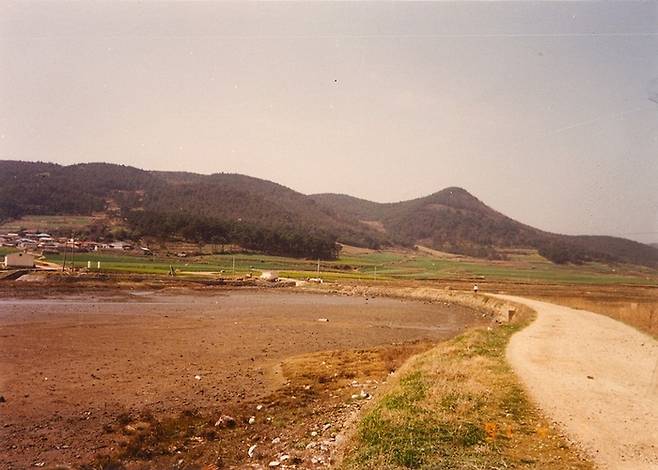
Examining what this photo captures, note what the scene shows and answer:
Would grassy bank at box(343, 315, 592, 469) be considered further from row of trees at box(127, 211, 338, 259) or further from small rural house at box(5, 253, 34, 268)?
row of trees at box(127, 211, 338, 259)

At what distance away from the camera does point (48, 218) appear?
134 meters

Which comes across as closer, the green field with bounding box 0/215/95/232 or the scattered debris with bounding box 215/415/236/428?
the scattered debris with bounding box 215/415/236/428

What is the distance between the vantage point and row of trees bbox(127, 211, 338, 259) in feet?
424

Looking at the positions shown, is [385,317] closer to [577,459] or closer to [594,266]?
[577,459]

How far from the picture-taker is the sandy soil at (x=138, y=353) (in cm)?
1237

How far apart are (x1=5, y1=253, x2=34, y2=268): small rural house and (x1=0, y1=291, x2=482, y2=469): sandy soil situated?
85.4 ft

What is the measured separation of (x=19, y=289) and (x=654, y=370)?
54976 mm

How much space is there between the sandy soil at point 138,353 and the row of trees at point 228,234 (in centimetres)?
8654

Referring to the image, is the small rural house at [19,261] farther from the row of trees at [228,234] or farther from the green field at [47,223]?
the row of trees at [228,234]

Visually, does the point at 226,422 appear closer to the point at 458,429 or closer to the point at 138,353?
the point at 458,429

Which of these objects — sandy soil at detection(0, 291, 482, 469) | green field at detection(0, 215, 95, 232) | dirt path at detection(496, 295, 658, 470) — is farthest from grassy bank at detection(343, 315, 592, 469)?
green field at detection(0, 215, 95, 232)

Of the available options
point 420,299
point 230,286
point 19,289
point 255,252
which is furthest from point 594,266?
Result: point 19,289

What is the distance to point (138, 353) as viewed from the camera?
21.2m

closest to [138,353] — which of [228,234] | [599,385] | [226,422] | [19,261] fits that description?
[226,422]
